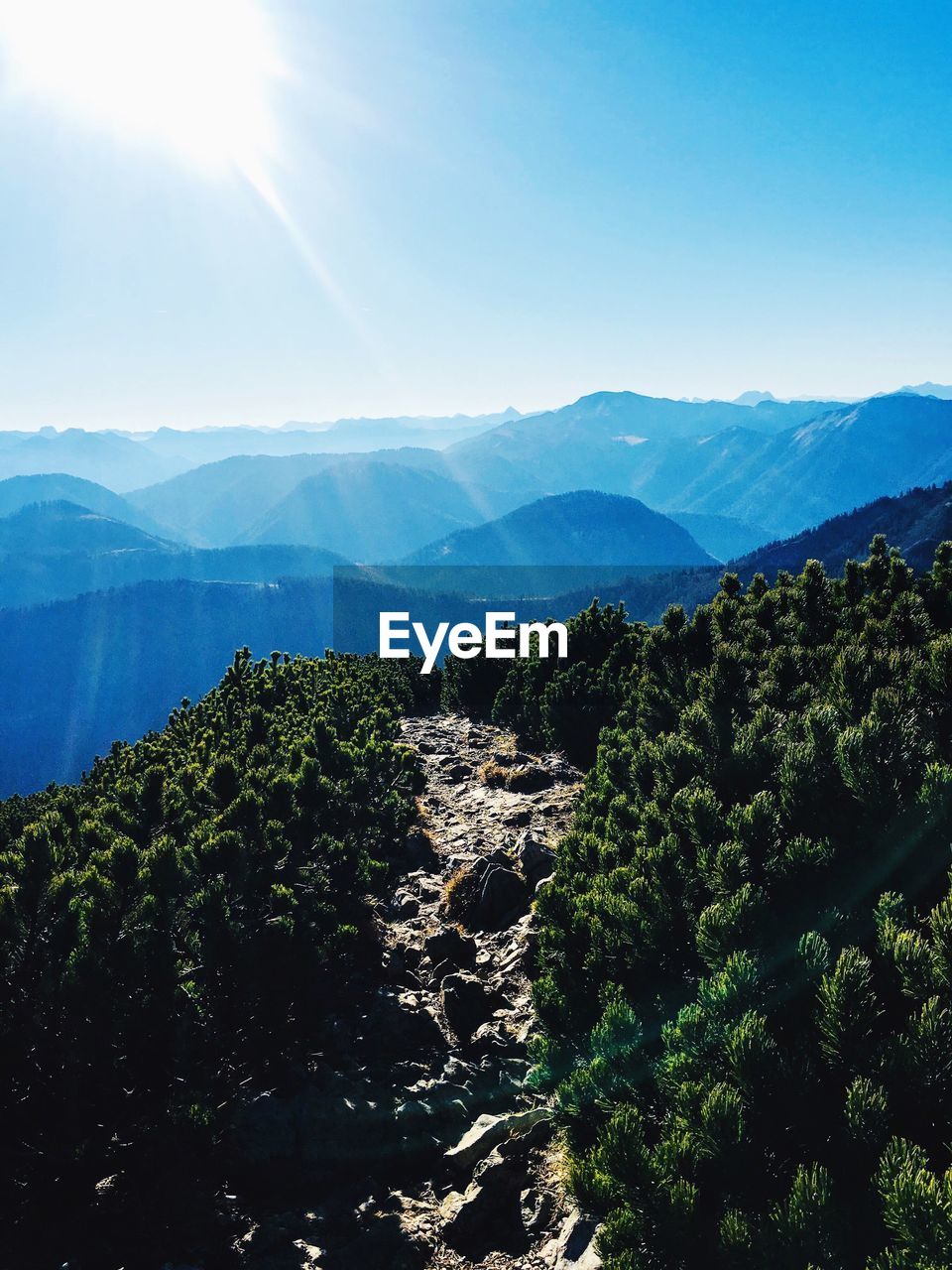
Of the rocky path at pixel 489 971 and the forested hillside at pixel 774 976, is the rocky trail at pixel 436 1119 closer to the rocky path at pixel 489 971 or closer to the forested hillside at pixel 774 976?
the rocky path at pixel 489 971

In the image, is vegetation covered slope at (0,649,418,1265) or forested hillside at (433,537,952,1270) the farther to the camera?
vegetation covered slope at (0,649,418,1265)

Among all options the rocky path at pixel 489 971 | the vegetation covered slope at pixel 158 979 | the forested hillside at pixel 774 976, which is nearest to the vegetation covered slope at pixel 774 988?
the forested hillside at pixel 774 976

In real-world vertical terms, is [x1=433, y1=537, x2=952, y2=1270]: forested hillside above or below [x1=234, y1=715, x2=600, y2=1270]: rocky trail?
above

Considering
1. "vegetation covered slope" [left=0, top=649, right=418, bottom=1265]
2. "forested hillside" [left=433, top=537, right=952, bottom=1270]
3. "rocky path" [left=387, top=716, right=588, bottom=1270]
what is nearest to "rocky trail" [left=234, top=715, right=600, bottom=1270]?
"rocky path" [left=387, top=716, right=588, bottom=1270]

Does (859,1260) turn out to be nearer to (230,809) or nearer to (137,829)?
(230,809)

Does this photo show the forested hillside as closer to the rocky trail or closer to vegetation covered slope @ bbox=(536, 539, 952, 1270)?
vegetation covered slope @ bbox=(536, 539, 952, 1270)

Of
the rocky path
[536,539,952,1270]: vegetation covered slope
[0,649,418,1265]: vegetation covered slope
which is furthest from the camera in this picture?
the rocky path
